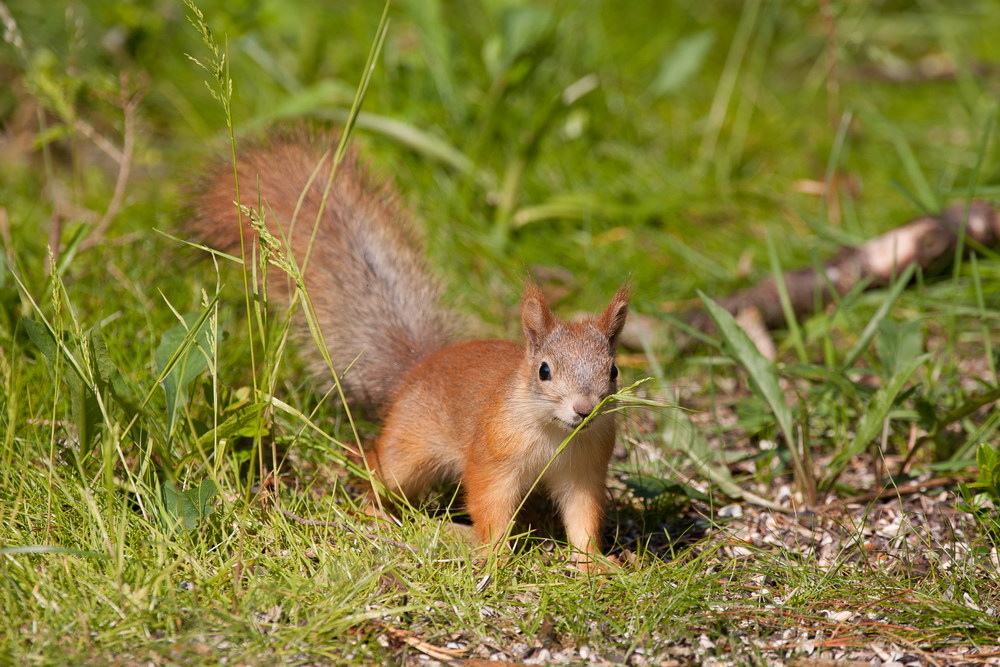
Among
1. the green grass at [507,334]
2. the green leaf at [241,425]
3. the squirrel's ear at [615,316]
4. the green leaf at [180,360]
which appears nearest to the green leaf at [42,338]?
the green grass at [507,334]

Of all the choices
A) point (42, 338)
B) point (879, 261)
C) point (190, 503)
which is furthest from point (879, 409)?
point (42, 338)

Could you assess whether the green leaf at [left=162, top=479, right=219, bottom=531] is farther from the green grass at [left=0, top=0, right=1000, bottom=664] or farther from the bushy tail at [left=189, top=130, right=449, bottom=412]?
the bushy tail at [left=189, top=130, right=449, bottom=412]

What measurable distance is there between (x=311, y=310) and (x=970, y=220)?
85.1 inches

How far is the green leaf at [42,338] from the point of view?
1.99 meters

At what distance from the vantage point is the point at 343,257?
→ 254 cm

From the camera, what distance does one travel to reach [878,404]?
2.29m

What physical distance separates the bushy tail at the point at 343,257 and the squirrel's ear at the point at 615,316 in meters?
0.57

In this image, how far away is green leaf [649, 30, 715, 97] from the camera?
13.0 feet

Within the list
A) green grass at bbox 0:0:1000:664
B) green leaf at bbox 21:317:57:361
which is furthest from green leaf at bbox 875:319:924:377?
green leaf at bbox 21:317:57:361

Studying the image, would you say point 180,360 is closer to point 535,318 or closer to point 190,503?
point 190,503

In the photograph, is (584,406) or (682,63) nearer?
(584,406)

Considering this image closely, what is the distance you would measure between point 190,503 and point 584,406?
0.76 meters

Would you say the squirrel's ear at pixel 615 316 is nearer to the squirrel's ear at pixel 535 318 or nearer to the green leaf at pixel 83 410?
the squirrel's ear at pixel 535 318

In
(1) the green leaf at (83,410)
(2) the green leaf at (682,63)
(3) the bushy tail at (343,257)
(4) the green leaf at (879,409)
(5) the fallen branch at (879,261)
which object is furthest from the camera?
(2) the green leaf at (682,63)
